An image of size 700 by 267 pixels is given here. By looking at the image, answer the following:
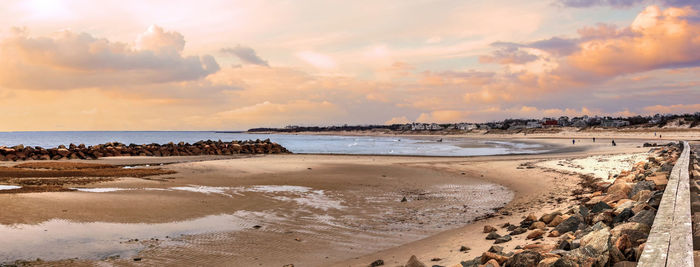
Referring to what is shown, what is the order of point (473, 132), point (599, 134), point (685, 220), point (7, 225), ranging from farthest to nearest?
point (473, 132), point (599, 134), point (7, 225), point (685, 220)

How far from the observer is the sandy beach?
7832mm

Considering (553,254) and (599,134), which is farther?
(599,134)

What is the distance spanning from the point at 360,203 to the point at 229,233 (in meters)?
5.20

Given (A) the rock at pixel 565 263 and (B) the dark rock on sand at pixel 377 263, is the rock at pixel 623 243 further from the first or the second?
(B) the dark rock on sand at pixel 377 263

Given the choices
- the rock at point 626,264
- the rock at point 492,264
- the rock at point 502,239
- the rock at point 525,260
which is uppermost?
the rock at point 626,264

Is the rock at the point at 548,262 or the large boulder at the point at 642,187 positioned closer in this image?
the rock at the point at 548,262

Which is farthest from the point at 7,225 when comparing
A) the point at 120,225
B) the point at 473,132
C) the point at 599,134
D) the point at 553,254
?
the point at 473,132

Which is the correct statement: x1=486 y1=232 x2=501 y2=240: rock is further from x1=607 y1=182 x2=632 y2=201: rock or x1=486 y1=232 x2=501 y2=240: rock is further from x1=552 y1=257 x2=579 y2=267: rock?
x1=552 y1=257 x2=579 y2=267: rock

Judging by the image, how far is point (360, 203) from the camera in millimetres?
13586

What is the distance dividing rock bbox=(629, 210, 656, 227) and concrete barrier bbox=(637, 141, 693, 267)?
10 centimetres

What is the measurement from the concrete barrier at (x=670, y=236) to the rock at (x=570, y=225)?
1.24 meters

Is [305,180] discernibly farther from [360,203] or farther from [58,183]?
[58,183]

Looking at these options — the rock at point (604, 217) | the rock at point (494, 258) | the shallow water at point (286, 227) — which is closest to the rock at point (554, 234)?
the rock at point (604, 217)

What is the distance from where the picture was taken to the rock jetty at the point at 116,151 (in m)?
34.9
